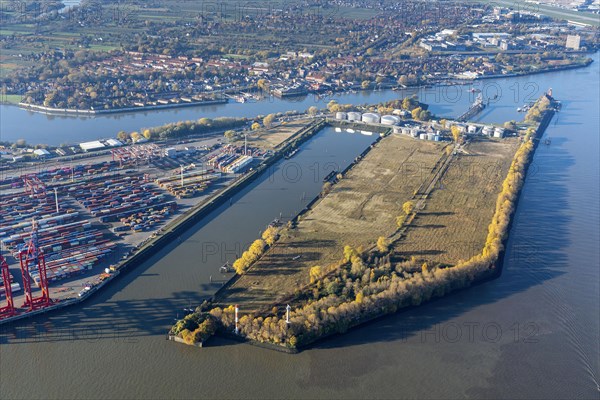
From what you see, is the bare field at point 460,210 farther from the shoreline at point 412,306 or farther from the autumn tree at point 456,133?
the autumn tree at point 456,133

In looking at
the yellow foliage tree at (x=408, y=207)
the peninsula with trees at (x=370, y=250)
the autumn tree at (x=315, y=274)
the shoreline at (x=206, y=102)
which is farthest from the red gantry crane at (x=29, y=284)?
the shoreline at (x=206, y=102)

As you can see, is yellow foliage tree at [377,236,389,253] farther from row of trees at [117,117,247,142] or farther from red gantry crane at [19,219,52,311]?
row of trees at [117,117,247,142]

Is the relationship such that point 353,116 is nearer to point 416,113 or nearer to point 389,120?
point 389,120

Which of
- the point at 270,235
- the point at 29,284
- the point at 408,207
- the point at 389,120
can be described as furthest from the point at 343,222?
the point at 389,120

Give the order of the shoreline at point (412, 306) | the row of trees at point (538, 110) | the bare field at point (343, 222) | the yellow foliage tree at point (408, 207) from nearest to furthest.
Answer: the shoreline at point (412, 306), the bare field at point (343, 222), the yellow foliage tree at point (408, 207), the row of trees at point (538, 110)

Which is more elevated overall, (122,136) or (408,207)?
(122,136)

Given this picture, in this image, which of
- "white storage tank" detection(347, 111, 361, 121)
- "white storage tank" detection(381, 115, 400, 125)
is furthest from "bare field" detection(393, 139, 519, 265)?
"white storage tank" detection(347, 111, 361, 121)

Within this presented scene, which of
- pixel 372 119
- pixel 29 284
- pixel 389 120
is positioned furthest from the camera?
pixel 372 119
